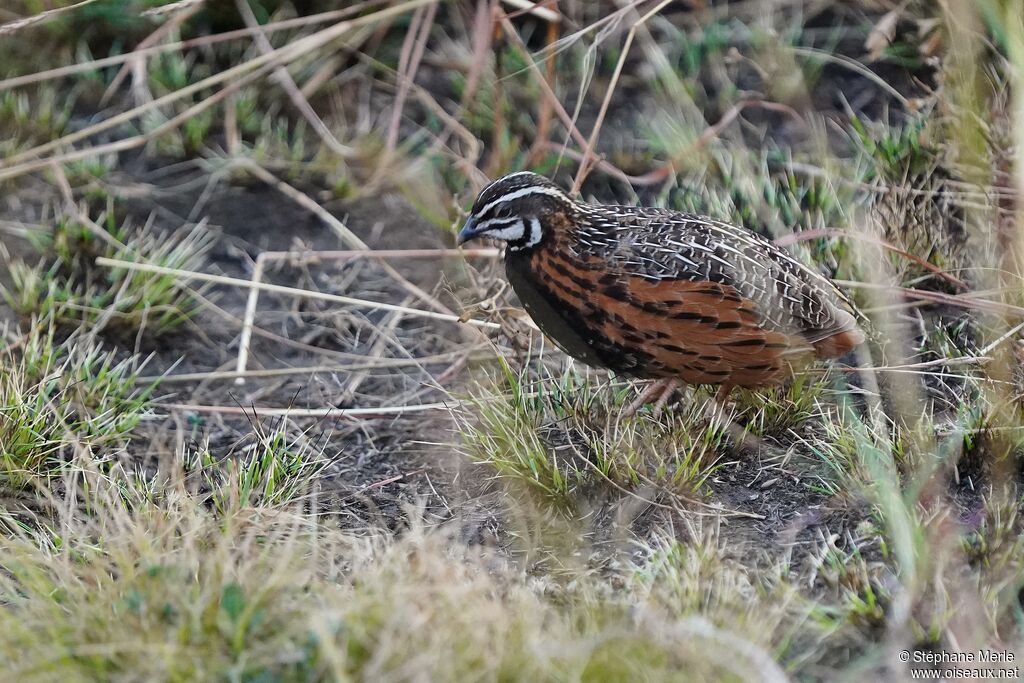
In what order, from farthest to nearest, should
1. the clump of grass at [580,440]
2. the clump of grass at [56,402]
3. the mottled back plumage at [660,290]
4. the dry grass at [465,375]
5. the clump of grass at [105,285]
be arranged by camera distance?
1. the clump of grass at [105,285]
2. the clump of grass at [56,402]
3. the clump of grass at [580,440]
4. the mottled back plumage at [660,290]
5. the dry grass at [465,375]

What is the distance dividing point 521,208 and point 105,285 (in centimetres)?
227

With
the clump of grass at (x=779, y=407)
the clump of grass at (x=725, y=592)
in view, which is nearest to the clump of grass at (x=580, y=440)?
the clump of grass at (x=779, y=407)

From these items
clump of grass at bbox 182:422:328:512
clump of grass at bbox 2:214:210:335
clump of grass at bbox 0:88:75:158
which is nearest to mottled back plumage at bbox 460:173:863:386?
clump of grass at bbox 182:422:328:512

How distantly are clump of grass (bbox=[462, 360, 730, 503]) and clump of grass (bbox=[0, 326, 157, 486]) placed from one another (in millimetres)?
1414

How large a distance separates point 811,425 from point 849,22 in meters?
3.19

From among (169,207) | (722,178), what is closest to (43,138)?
(169,207)

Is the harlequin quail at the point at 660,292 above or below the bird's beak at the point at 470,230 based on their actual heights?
below

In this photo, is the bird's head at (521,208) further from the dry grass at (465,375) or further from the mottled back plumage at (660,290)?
the dry grass at (465,375)

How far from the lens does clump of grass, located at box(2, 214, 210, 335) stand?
4875 mm

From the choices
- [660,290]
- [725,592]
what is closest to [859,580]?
[725,592]

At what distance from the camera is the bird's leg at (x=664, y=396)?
4121 millimetres

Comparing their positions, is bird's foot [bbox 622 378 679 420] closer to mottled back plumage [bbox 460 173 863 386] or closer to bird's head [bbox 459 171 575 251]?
mottled back plumage [bbox 460 173 863 386]

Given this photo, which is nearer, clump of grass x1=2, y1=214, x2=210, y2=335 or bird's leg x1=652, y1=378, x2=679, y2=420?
bird's leg x1=652, y1=378, x2=679, y2=420

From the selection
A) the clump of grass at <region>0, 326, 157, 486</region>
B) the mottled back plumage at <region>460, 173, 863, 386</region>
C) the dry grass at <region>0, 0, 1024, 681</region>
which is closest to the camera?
the dry grass at <region>0, 0, 1024, 681</region>
